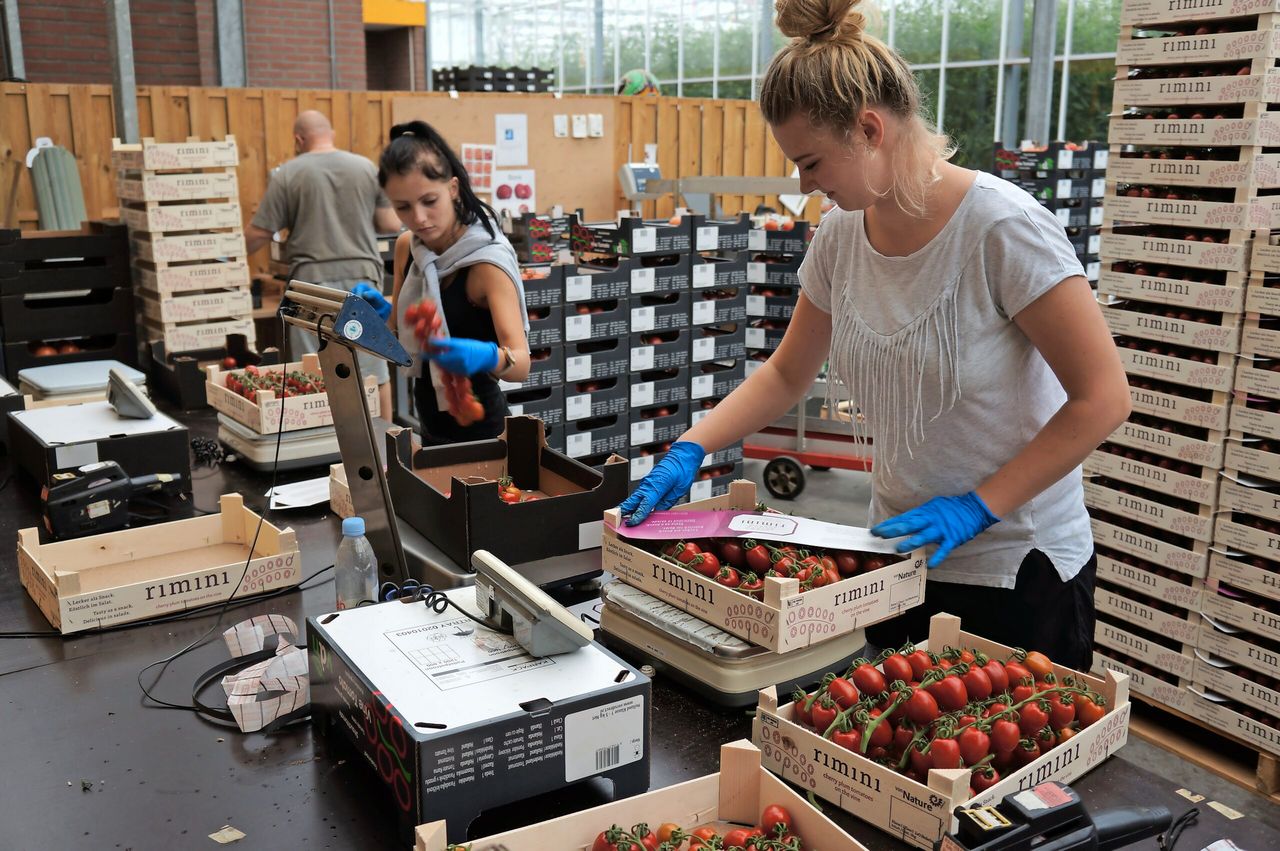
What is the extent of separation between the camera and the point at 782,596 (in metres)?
1.58

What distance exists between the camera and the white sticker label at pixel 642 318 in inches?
235

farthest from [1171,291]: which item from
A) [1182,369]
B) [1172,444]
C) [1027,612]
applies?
[1027,612]

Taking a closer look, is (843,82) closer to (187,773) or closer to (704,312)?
(187,773)

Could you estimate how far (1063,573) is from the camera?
6.44ft

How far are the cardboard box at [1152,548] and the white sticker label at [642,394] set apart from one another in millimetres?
2593

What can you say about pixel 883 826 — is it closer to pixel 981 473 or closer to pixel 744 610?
pixel 744 610

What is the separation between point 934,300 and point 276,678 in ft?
4.09

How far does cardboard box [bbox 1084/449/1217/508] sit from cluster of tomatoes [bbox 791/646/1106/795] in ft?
8.11

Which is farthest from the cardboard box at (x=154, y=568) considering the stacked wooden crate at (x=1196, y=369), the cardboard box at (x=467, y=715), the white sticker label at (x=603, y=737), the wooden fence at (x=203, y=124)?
the wooden fence at (x=203, y=124)

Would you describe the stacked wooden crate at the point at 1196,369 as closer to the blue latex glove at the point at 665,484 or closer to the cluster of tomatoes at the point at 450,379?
the blue latex glove at the point at 665,484

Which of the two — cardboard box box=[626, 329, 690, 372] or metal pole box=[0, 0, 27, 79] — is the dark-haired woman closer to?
cardboard box box=[626, 329, 690, 372]

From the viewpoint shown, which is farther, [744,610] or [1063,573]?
[1063,573]

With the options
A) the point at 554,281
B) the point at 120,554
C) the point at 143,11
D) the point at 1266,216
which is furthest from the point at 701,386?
the point at 143,11

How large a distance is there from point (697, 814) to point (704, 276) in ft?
16.4
